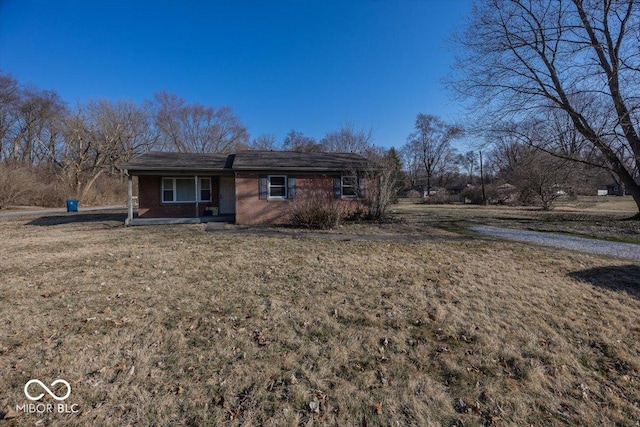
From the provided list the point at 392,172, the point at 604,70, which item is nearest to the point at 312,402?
the point at 392,172

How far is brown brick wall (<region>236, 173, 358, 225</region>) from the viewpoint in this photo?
44.7 feet

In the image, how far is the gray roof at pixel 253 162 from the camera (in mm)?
13562

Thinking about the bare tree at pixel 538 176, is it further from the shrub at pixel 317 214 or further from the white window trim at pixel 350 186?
the shrub at pixel 317 214

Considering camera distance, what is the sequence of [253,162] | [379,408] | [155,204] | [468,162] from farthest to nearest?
[468,162] → [155,204] → [253,162] → [379,408]

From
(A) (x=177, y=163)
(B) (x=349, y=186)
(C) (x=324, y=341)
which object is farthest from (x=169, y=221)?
(C) (x=324, y=341)

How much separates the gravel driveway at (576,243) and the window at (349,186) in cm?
577

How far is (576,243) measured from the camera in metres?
8.87

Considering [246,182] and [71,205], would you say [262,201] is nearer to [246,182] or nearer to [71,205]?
[246,182]

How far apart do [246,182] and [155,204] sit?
17.8 feet

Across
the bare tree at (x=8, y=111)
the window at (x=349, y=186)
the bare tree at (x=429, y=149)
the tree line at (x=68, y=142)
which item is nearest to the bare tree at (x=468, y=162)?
the bare tree at (x=429, y=149)

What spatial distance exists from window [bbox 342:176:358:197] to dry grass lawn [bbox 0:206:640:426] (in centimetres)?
816

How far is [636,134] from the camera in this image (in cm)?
1318

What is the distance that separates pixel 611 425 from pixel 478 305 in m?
2.13

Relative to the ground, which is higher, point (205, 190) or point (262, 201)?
point (205, 190)
